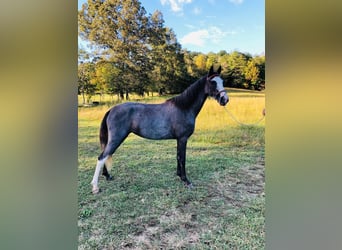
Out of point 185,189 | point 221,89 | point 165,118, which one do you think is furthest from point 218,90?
point 185,189

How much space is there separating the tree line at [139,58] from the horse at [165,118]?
64 millimetres

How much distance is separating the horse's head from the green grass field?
Answer: 0.12 feet

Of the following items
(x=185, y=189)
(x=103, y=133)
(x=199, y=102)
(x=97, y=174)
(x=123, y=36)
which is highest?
(x=123, y=36)

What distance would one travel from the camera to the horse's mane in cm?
159

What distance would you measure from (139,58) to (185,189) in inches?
34.3

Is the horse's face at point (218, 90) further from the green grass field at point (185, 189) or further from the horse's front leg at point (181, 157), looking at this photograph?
the horse's front leg at point (181, 157)

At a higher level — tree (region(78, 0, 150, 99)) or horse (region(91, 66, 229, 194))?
tree (region(78, 0, 150, 99))

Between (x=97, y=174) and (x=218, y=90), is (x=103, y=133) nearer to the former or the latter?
(x=97, y=174)

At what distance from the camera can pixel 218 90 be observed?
158 cm

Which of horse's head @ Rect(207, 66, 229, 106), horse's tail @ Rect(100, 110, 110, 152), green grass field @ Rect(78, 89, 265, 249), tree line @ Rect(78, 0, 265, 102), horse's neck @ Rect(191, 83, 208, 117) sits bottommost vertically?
green grass field @ Rect(78, 89, 265, 249)

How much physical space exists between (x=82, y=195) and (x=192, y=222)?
26.6 inches

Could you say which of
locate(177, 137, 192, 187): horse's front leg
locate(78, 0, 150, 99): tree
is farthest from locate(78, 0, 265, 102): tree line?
locate(177, 137, 192, 187): horse's front leg

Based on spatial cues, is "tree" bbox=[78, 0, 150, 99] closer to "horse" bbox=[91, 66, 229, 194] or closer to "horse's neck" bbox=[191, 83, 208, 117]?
"horse" bbox=[91, 66, 229, 194]
